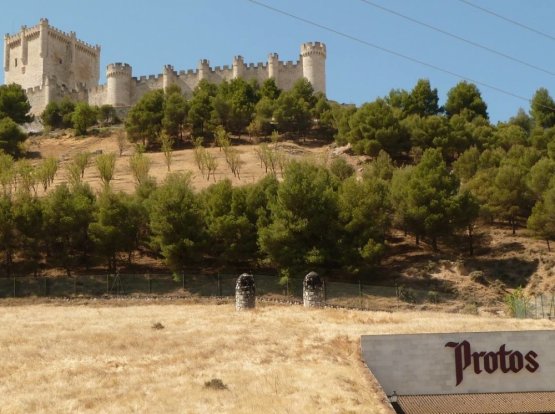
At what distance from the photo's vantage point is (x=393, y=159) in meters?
61.8

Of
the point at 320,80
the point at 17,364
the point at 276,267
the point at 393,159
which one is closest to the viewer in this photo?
the point at 17,364

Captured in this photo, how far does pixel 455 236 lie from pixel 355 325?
20237 millimetres

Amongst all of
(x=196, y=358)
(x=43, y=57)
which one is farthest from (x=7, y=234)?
(x=43, y=57)

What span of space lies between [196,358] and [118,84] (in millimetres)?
74210

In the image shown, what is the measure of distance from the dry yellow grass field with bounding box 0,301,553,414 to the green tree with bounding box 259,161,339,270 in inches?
296

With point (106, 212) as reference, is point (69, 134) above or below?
above

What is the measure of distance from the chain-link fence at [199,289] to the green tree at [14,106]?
50222 millimetres

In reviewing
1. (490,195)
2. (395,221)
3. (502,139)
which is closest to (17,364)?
(395,221)

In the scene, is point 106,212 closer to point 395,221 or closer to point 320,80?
point 395,221

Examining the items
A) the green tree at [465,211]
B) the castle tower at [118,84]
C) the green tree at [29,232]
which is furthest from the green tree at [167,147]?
the green tree at [465,211]

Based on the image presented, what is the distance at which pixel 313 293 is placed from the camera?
99.6 ft

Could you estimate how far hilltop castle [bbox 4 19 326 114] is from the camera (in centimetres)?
8912

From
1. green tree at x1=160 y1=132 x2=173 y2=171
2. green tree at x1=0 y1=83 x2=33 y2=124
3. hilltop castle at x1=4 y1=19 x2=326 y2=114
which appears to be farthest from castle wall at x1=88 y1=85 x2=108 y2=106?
green tree at x1=160 y1=132 x2=173 y2=171

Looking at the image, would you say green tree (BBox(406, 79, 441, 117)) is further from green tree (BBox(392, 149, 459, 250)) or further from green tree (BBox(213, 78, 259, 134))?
green tree (BBox(392, 149, 459, 250))
